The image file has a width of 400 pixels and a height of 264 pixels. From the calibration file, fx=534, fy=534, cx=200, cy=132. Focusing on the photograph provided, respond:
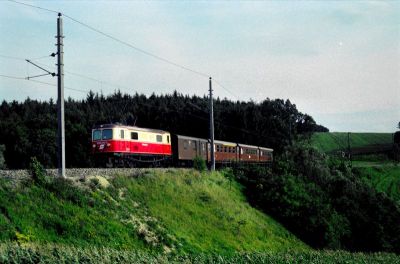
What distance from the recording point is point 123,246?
2256 cm

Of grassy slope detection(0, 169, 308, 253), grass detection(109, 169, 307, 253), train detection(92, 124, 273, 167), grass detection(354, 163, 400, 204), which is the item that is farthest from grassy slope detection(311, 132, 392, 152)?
grassy slope detection(0, 169, 308, 253)

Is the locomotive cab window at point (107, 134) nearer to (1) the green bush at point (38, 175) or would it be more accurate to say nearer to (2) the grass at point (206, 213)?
(2) the grass at point (206, 213)

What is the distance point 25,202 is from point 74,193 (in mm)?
2774

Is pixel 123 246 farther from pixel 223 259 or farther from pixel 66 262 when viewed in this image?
pixel 66 262

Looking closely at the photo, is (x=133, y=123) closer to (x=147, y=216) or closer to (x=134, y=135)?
(x=134, y=135)

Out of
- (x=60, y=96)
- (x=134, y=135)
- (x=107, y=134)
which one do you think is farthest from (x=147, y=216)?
(x=134, y=135)

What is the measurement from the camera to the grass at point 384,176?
241 ft

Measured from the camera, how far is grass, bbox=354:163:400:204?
241 ft

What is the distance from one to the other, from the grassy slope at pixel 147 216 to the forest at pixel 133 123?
36.4 meters

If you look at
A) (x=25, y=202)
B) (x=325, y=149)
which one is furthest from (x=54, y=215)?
(x=325, y=149)

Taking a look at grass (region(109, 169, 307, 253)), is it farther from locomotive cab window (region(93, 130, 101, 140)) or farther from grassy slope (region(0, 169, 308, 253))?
locomotive cab window (region(93, 130, 101, 140))

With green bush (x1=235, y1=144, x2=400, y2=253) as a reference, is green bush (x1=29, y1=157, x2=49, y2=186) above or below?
above

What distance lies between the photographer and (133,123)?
276 feet

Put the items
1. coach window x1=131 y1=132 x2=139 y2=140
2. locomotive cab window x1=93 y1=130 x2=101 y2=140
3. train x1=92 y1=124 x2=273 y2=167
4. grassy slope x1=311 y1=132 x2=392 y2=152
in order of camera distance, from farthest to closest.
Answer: grassy slope x1=311 y1=132 x2=392 y2=152 → coach window x1=131 y1=132 x2=139 y2=140 → locomotive cab window x1=93 y1=130 x2=101 y2=140 → train x1=92 y1=124 x2=273 y2=167
